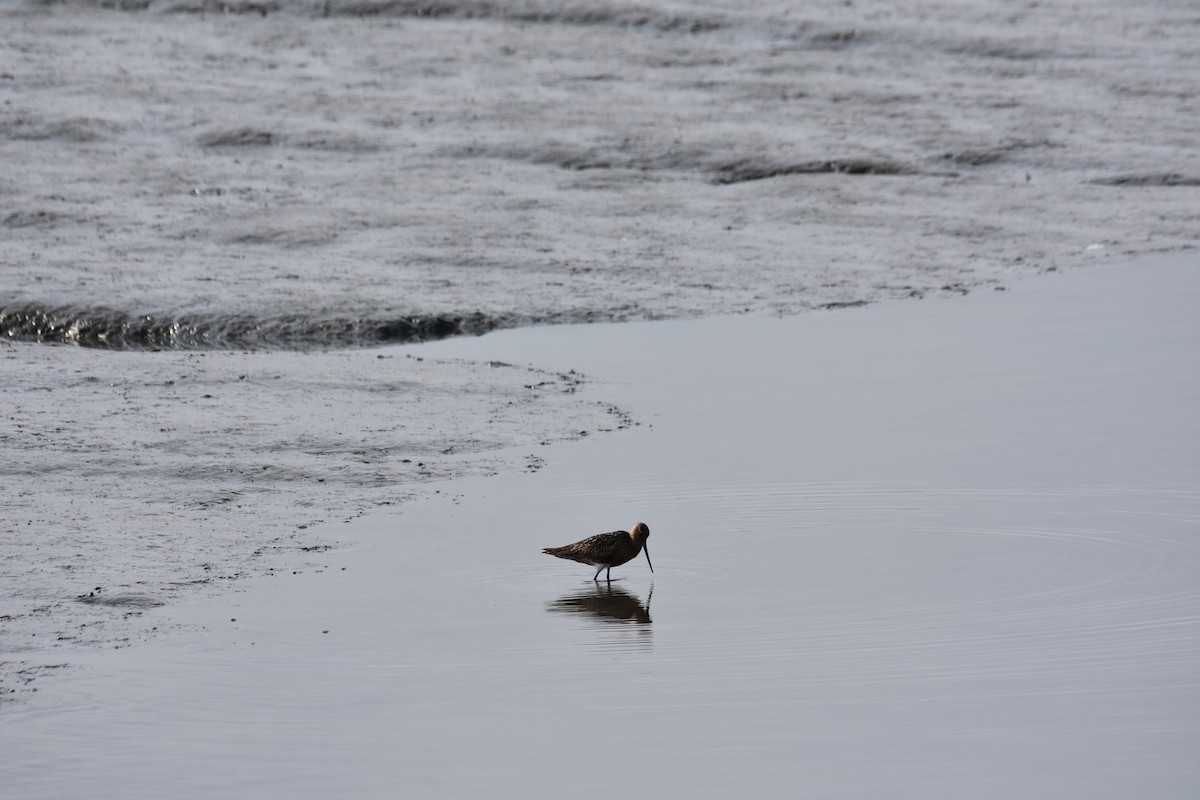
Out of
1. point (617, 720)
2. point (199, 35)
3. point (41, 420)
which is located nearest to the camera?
point (617, 720)

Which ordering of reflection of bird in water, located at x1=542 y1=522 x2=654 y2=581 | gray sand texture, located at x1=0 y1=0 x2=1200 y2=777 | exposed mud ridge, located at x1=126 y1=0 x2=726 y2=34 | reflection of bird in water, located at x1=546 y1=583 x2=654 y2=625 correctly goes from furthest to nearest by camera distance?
exposed mud ridge, located at x1=126 y1=0 x2=726 y2=34 → gray sand texture, located at x1=0 y1=0 x2=1200 y2=777 → reflection of bird in water, located at x1=542 y1=522 x2=654 y2=581 → reflection of bird in water, located at x1=546 y1=583 x2=654 y2=625

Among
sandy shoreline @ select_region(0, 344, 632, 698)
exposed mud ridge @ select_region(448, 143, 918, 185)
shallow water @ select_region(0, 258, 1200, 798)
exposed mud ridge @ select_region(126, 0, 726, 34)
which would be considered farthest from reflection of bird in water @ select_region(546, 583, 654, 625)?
exposed mud ridge @ select_region(126, 0, 726, 34)

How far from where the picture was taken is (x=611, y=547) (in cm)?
655

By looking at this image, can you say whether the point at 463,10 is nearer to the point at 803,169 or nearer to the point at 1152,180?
the point at 803,169

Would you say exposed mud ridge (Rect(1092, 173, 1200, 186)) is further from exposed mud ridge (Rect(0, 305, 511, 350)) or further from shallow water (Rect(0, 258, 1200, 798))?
exposed mud ridge (Rect(0, 305, 511, 350))

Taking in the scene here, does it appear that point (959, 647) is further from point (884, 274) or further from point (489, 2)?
point (489, 2)

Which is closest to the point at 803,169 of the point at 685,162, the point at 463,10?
the point at 685,162

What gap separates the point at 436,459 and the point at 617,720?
131 inches

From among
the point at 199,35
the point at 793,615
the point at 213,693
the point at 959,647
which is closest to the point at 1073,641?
the point at 959,647

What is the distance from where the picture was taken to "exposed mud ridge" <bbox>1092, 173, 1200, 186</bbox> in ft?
49.1

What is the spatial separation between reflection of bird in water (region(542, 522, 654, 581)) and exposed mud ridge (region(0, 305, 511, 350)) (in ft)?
14.9

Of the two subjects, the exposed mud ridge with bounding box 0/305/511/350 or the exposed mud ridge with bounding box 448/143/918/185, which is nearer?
the exposed mud ridge with bounding box 0/305/511/350

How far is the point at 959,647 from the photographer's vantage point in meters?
5.75

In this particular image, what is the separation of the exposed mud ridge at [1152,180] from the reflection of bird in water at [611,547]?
9.64m
